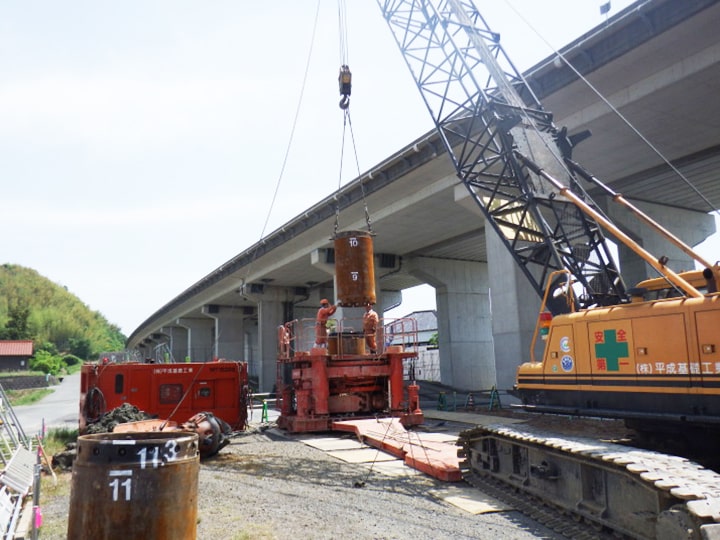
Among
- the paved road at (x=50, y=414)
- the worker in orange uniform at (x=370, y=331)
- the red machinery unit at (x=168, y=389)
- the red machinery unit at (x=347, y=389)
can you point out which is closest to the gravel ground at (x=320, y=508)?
the red machinery unit at (x=168, y=389)

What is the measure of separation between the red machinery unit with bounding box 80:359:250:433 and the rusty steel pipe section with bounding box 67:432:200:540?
35.1 feet

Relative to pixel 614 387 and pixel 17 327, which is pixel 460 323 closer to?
pixel 614 387

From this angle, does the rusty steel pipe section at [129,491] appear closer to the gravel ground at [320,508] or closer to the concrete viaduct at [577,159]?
the gravel ground at [320,508]

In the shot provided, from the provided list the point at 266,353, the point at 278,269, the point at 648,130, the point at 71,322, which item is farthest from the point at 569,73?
the point at 71,322

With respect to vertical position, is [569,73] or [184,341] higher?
[569,73]

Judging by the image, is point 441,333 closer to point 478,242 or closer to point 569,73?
point 478,242

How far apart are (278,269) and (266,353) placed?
31.7ft

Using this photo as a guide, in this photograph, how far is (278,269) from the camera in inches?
1631

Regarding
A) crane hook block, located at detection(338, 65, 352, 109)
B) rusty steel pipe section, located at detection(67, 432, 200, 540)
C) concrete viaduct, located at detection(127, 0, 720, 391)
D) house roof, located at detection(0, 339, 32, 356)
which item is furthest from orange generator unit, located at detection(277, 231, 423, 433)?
house roof, located at detection(0, 339, 32, 356)

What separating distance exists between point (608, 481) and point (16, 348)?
72275mm

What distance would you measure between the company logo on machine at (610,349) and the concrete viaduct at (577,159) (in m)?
3.60

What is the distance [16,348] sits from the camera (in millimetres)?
64688

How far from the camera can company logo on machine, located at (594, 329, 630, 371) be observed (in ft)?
24.9

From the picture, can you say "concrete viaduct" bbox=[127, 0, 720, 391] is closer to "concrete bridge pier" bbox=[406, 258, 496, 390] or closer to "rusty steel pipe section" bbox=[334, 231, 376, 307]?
"concrete bridge pier" bbox=[406, 258, 496, 390]
